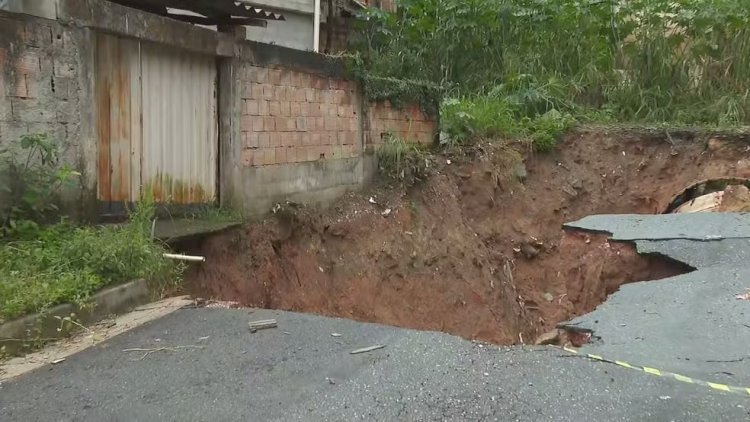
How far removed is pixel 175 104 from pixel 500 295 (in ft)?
15.6

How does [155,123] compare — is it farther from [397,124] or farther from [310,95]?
[397,124]

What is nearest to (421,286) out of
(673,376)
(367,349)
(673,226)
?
(673,226)

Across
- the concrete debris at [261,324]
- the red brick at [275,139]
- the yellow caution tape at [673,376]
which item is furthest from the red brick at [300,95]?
the yellow caution tape at [673,376]

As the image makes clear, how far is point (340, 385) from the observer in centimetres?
332

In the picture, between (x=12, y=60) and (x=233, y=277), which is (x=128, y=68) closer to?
(x=12, y=60)

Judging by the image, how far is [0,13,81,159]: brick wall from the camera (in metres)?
4.45

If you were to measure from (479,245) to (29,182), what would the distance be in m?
5.84

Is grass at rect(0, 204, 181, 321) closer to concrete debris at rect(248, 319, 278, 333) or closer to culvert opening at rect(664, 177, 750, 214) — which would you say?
Answer: concrete debris at rect(248, 319, 278, 333)

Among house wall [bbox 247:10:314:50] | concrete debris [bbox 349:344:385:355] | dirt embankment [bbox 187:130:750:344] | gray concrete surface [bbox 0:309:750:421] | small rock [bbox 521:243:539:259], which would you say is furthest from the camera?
house wall [bbox 247:10:314:50]

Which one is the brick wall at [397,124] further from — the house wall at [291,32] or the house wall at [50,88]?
the house wall at [50,88]

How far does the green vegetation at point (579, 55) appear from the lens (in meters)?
11.5

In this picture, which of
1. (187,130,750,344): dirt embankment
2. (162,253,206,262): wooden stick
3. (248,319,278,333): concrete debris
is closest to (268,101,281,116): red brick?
(187,130,750,344): dirt embankment

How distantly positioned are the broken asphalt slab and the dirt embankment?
0.39 meters

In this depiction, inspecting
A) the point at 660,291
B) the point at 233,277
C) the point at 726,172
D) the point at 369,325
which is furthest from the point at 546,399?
the point at 726,172
